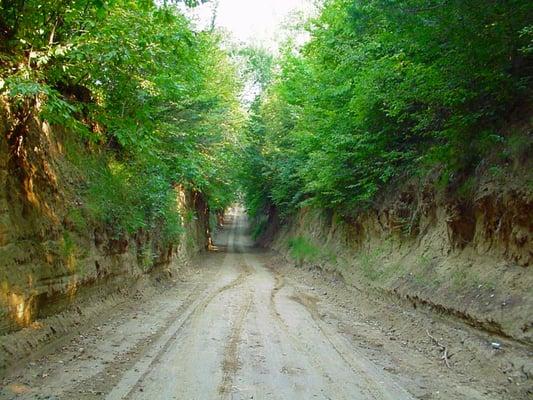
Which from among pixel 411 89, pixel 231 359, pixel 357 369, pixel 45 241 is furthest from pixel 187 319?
pixel 411 89

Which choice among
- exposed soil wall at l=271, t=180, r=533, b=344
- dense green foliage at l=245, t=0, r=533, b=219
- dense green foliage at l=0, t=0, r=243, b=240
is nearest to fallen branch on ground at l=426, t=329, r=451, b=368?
exposed soil wall at l=271, t=180, r=533, b=344

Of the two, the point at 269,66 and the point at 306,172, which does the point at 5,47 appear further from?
the point at 269,66

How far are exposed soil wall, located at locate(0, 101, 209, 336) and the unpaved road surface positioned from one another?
0.78m

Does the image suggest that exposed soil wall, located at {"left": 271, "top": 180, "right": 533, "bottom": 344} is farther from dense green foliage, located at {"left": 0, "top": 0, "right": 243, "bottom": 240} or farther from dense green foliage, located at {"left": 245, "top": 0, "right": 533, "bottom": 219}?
dense green foliage, located at {"left": 0, "top": 0, "right": 243, "bottom": 240}

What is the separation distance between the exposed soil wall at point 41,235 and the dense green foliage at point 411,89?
651 cm

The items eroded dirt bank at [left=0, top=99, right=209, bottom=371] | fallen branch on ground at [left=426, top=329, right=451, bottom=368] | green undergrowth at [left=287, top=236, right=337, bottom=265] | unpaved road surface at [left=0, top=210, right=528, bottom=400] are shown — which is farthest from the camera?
green undergrowth at [left=287, top=236, right=337, bottom=265]

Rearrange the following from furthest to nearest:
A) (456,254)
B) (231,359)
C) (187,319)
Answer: (187,319)
(456,254)
(231,359)

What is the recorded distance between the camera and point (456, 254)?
8.27 meters

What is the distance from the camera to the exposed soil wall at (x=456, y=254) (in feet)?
20.9

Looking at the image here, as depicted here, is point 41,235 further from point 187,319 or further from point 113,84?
point 187,319

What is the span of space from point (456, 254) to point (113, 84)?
7.44 m

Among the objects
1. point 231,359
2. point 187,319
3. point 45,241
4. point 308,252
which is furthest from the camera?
point 308,252

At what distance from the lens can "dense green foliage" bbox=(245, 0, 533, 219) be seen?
674 cm

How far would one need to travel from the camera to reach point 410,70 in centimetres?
805
